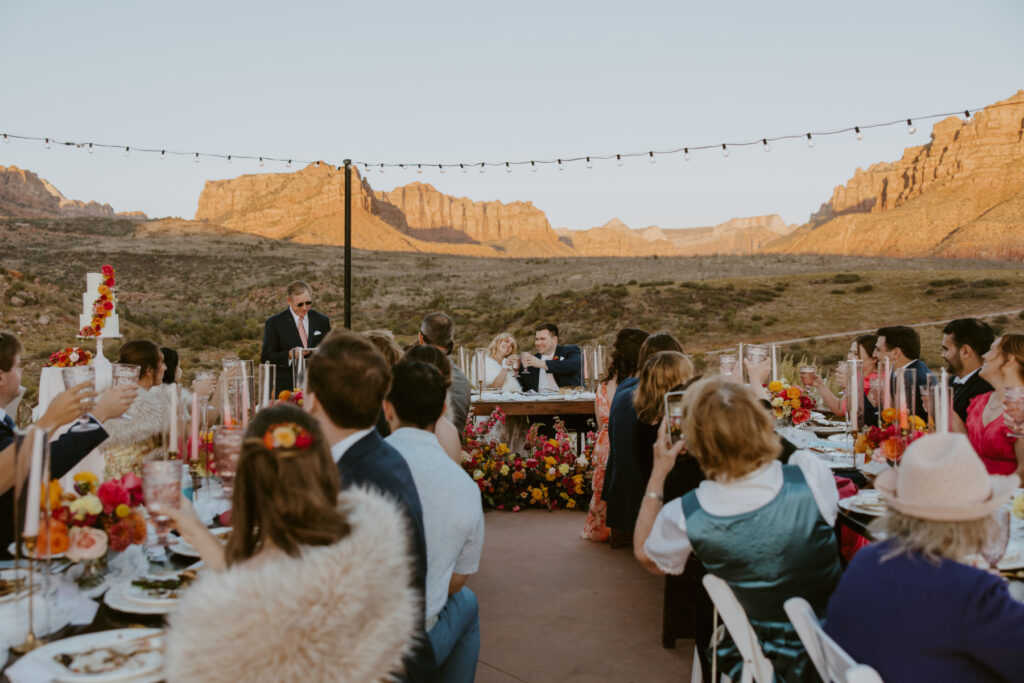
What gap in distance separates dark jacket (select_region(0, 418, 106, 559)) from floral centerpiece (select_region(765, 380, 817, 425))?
3.67m

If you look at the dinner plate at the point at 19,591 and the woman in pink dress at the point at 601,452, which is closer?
the dinner plate at the point at 19,591

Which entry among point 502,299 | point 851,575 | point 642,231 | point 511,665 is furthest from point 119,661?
point 642,231

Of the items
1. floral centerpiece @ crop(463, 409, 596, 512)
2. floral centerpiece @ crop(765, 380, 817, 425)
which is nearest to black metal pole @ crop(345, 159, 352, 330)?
floral centerpiece @ crop(463, 409, 596, 512)

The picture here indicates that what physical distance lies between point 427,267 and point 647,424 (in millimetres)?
48830

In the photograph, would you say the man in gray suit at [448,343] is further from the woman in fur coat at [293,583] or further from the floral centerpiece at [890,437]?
the woman in fur coat at [293,583]

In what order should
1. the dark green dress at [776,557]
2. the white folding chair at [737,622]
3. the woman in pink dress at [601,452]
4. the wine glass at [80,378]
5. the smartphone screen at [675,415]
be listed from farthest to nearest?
the woman in pink dress at [601,452]
the smartphone screen at [675,415]
the wine glass at [80,378]
the dark green dress at [776,557]
the white folding chair at [737,622]

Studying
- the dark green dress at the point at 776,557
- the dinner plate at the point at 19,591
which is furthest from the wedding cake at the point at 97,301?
the dark green dress at the point at 776,557

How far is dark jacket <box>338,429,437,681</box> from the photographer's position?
2018mm

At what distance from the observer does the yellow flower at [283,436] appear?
158cm

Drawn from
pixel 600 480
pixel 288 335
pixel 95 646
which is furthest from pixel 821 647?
pixel 288 335

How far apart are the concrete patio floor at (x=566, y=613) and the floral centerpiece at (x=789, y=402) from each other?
1.31 m

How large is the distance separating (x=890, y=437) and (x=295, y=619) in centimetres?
270

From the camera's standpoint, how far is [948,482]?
68.4 inches

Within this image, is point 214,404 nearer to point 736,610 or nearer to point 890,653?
point 736,610
